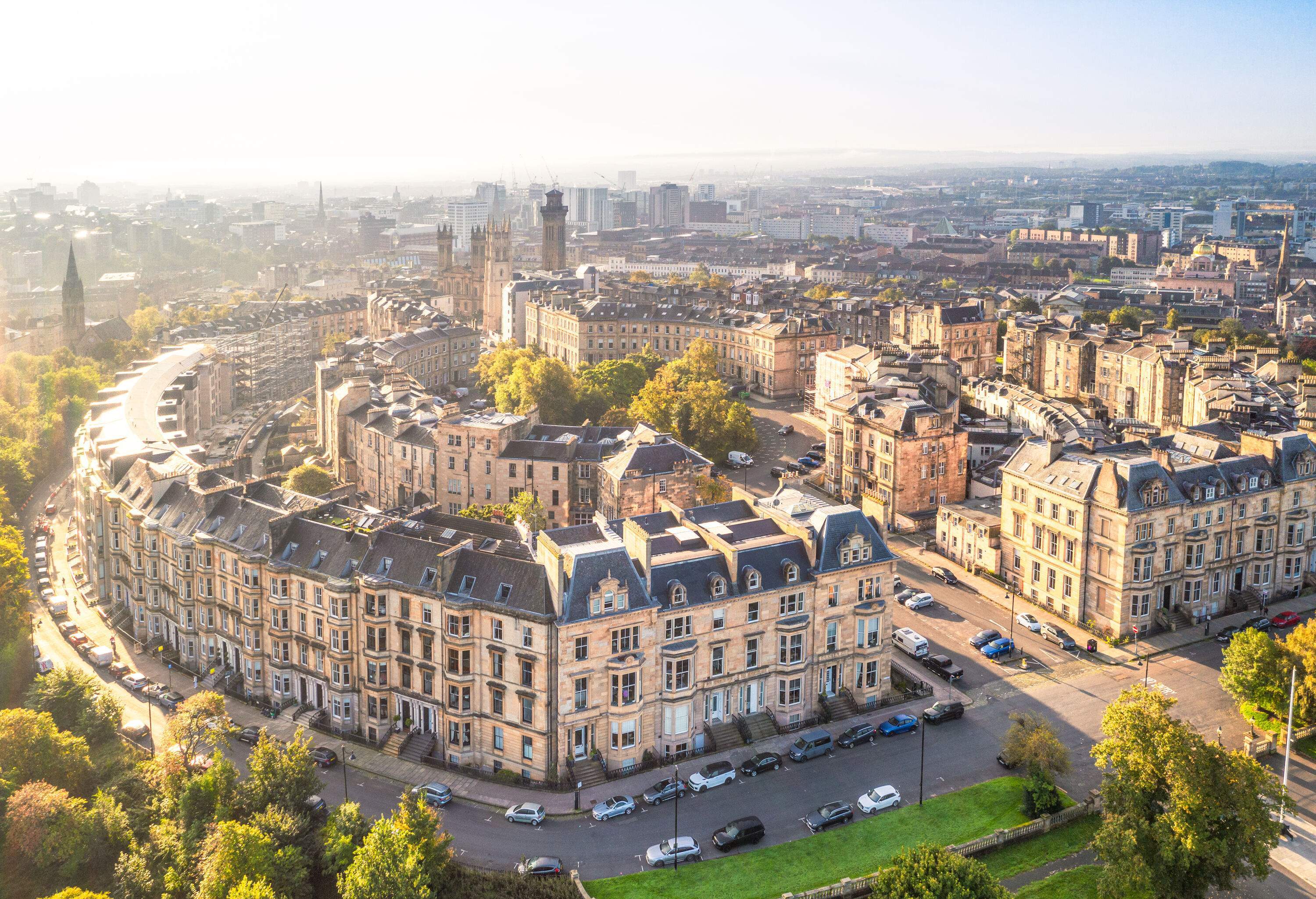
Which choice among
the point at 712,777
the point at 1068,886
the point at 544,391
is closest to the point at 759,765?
the point at 712,777

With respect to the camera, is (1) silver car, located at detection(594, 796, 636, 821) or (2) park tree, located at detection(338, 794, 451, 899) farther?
(1) silver car, located at detection(594, 796, 636, 821)

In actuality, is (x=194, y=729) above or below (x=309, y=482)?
below

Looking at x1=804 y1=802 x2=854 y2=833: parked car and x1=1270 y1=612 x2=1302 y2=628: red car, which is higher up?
x1=1270 y1=612 x2=1302 y2=628: red car

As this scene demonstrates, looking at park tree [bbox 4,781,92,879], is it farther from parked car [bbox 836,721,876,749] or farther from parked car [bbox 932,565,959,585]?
parked car [bbox 932,565,959,585]

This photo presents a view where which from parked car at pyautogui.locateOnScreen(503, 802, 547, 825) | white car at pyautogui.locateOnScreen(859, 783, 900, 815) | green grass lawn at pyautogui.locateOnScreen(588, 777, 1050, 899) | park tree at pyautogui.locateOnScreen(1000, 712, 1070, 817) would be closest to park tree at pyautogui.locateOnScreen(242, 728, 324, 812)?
parked car at pyautogui.locateOnScreen(503, 802, 547, 825)

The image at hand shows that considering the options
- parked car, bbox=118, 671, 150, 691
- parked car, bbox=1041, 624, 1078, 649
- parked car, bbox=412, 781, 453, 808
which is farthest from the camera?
parked car, bbox=1041, 624, 1078, 649

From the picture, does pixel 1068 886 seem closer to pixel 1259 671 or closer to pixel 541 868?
pixel 1259 671
